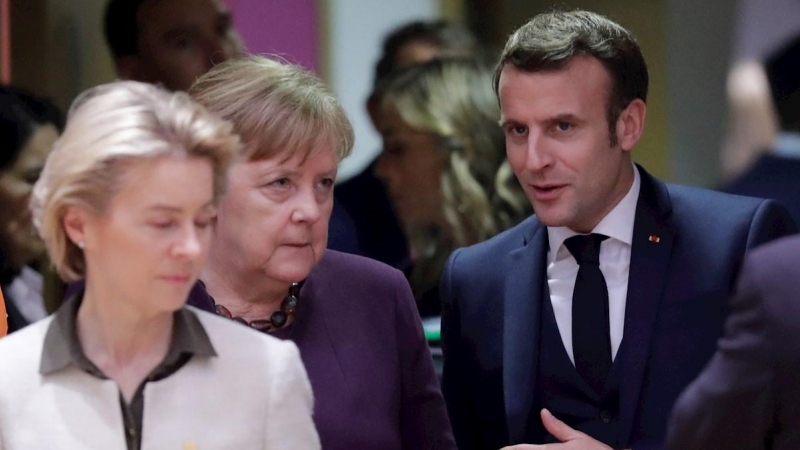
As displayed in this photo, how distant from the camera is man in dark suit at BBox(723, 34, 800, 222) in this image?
3.99 metres

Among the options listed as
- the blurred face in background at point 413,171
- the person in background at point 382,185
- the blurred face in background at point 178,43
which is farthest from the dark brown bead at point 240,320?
the blurred face in background at point 413,171

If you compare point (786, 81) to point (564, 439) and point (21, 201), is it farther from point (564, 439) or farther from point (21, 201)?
point (21, 201)

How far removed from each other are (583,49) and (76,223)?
1.26 m

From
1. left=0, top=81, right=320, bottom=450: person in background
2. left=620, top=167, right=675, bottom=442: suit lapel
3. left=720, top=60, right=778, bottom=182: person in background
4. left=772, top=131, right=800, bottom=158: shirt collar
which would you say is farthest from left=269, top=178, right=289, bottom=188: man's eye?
left=720, top=60, right=778, bottom=182: person in background

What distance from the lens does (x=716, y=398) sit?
81.0 inches

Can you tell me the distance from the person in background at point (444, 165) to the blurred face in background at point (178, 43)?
0.64 m

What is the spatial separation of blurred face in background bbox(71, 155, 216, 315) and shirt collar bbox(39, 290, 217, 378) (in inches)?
3.2

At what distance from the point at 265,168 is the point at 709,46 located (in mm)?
2492

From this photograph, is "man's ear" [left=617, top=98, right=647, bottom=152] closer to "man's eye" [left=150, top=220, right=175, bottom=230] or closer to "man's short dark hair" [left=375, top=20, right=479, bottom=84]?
"man's eye" [left=150, top=220, right=175, bottom=230]

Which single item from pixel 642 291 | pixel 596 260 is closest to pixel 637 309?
pixel 642 291

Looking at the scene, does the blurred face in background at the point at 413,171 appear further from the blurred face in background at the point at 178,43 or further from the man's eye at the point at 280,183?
the man's eye at the point at 280,183

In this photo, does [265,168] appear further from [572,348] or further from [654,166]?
[654,166]

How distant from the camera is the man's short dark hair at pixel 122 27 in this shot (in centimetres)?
451

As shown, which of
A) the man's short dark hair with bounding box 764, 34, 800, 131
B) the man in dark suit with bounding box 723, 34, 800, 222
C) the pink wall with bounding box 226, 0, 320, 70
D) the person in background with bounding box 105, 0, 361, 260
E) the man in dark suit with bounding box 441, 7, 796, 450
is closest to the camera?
the man in dark suit with bounding box 441, 7, 796, 450
